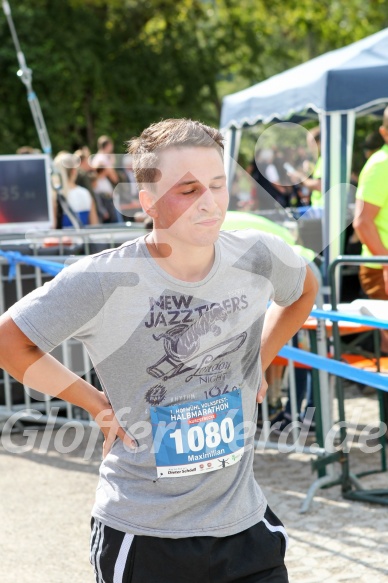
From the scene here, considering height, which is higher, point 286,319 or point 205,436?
point 286,319

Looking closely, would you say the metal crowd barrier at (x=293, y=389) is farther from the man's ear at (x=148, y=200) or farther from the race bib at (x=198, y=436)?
the man's ear at (x=148, y=200)

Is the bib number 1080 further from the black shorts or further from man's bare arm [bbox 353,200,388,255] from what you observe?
man's bare arm [bbox 353,200,388,255]

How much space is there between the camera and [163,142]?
2324 mm

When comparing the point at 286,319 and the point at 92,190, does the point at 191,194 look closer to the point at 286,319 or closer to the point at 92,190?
the point at 286,319

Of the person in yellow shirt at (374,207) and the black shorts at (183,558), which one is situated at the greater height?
the person in yellow shirt at (374,207)

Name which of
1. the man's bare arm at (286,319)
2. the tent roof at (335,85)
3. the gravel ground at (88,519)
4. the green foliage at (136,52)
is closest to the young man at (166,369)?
the man's bare arm at (286,319)

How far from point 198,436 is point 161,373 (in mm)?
209

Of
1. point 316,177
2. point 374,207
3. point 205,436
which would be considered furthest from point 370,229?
point 205,436

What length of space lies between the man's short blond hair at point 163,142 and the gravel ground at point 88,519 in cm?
240

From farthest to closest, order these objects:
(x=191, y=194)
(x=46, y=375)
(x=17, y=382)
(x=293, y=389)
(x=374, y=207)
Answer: (x=17, y=382) → (x=374, y=207) → (x=293, y=389) → (x=46, y=375) → (x=191, y=194)

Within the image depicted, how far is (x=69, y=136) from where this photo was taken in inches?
1104

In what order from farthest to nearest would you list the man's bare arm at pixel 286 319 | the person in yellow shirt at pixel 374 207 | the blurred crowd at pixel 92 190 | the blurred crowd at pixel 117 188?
the blurred crowd at pixel 92 190
the blurred crowd at pixel 117 188
the person in yellow shirt at pixel 374 207
the man's bare arm at pixel 286 319

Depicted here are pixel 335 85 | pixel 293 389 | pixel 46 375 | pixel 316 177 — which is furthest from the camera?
pixel 316 177

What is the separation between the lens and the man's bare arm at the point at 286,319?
275cm
